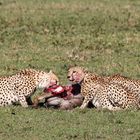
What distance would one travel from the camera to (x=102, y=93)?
1530 cm

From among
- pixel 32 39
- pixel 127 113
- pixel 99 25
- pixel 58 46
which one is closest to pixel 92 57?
pixel 58 46

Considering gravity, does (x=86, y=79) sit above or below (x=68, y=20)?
above

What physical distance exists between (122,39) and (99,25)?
2669mm

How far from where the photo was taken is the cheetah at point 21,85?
15570 millimetres

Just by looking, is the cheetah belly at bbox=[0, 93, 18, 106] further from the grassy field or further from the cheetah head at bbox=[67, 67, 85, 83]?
the cheetah head at bbox=[67, 67, 85, 83]

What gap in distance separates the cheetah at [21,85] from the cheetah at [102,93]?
1.84 ft

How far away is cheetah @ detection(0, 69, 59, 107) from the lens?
15570mm

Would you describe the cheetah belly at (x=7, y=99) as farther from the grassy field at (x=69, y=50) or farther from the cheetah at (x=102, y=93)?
the cheetah at (x=102, y=93)

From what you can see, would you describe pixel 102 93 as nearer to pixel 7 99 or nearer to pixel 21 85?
pixel 21 85

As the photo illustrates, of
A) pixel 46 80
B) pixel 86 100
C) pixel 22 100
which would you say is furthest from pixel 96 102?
pixel 22 100

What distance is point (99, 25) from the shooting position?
89.6 ft

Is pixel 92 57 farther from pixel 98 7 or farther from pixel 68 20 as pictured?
pixel 98 7

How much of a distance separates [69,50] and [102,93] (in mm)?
7602

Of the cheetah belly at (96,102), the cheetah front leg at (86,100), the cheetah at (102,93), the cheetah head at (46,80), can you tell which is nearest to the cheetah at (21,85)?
the cheetah head at (46,80)
